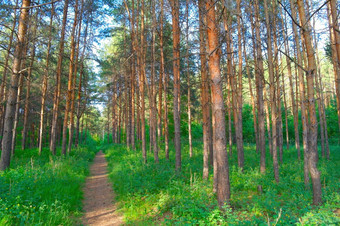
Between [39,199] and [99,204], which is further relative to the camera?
[99,204]

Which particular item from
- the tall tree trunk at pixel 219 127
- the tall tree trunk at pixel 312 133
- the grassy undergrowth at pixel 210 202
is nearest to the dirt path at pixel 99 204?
the grassy undergrowth at pixel 210 202

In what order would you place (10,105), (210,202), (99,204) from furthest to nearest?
1. (10,105)
2. (99,204)
3. (210,202)

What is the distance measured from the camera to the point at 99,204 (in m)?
6.12

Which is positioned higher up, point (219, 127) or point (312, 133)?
point (219, 127)

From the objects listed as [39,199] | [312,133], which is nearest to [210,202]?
[312,133]

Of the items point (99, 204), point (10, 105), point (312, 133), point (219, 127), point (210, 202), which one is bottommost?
point (99, 204)

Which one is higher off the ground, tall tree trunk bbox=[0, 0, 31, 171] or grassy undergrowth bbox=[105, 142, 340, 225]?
tall tree trunk bbox=[0, 0, 31, 171]

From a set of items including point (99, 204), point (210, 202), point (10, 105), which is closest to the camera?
point (210, 202)

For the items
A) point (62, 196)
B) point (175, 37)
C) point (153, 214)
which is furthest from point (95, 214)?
point (175, 37)

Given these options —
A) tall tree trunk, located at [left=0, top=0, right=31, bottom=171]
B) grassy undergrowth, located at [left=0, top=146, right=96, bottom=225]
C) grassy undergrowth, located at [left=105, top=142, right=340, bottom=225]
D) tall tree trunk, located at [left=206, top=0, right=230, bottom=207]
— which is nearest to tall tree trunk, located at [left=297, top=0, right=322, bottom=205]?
grassy undergrowth, located at [left=105, top=142, right=340, bottom=225]

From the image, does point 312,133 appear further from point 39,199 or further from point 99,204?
point 39,199

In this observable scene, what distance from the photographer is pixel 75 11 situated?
12.4m

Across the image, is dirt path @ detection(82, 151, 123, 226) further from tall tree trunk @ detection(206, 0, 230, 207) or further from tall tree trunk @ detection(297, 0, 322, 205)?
tall tree trunk @ detection(297, 0, 322, 205)

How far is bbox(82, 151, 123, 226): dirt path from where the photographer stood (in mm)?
4983
